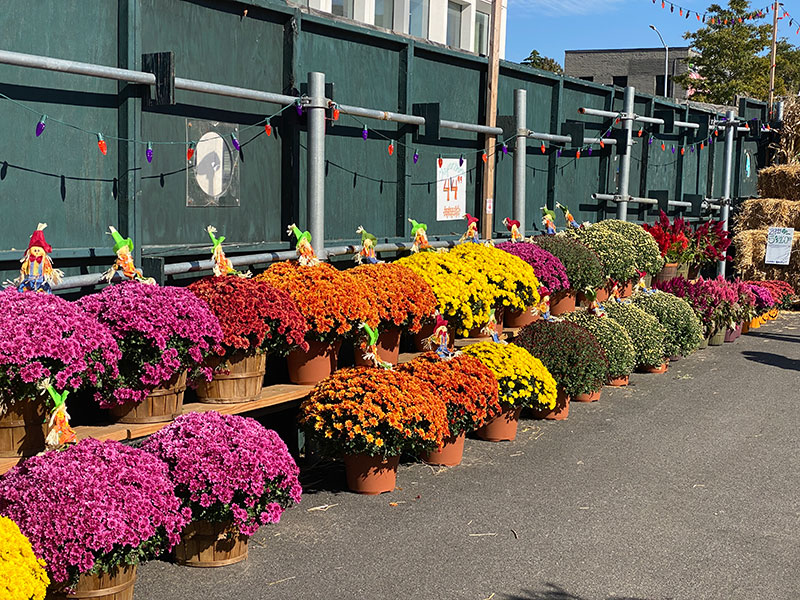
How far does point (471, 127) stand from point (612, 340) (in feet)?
7.71

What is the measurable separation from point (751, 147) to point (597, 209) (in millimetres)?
7375

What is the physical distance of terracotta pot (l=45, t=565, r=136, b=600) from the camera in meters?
4.23

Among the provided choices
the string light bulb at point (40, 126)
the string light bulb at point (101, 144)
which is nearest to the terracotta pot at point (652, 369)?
the string light bulb at point (101, 144)

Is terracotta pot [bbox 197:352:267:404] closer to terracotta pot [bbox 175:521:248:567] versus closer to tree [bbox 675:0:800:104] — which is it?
terracotta pot [bbox 175:521:248:567]

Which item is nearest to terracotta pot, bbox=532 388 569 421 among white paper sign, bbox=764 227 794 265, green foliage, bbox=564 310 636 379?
green foliage, bbox=564 310 636 379

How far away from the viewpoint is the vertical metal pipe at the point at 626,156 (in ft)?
40.3

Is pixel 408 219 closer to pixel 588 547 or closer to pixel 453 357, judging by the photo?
pixel 453 357

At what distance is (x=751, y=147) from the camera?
60.2 feet

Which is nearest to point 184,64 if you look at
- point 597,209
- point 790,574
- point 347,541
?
point 347,541

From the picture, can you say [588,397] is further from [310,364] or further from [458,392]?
[310,364]

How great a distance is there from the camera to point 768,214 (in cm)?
1655

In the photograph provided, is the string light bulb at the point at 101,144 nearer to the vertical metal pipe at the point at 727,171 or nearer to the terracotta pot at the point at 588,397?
the terracotta pot at the point at 588,397

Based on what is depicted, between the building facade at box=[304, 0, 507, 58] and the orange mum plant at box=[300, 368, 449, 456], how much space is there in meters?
13.5

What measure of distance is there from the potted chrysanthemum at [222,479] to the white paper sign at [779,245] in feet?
40.3
